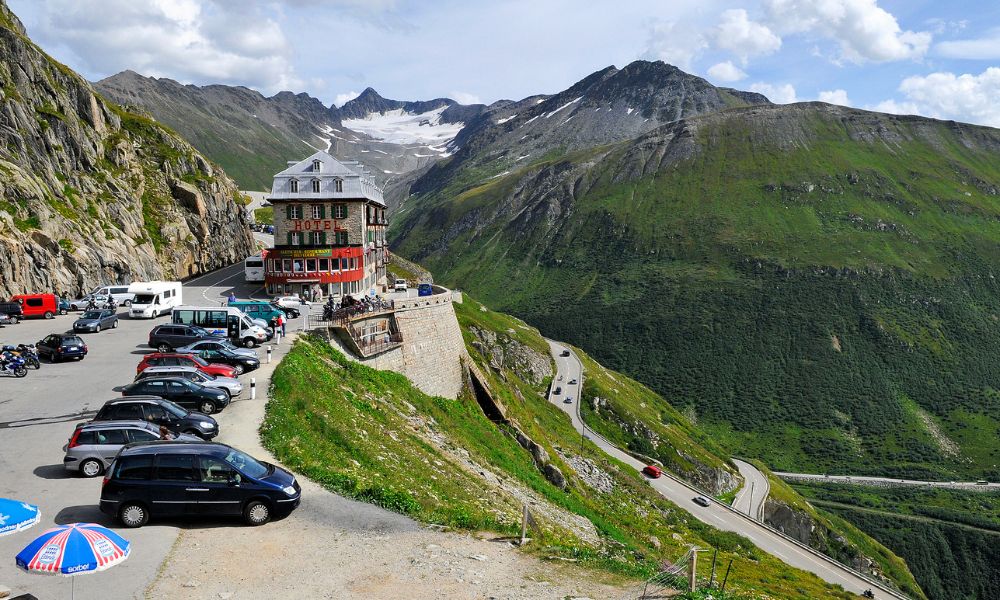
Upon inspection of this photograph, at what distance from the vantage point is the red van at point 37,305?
5269 centimetres

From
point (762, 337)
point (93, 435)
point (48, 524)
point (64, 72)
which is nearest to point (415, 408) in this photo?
point (93, 435)

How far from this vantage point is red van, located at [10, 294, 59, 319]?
5269 centimetres

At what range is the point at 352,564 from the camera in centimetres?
1647

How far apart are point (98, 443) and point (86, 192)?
6427 cm

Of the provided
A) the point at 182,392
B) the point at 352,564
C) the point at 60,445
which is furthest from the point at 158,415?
the point at 352,564

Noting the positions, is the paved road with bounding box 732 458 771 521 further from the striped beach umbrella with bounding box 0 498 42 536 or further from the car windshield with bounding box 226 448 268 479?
the striped beach umbrella with bounding box 0 498 42 536

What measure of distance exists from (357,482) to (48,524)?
9.22 m

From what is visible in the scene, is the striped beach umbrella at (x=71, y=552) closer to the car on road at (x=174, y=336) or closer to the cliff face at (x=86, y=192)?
the car on road at (x=174, y=336)

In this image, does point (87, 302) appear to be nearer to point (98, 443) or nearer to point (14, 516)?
point (98, 443)

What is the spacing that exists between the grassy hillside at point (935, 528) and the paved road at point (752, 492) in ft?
66.4

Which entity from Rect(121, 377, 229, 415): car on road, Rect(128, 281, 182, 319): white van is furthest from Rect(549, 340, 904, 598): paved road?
Rect(128, 281, 182, 319): white van

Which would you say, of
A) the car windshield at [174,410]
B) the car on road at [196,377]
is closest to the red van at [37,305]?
the car on road at [196,377]

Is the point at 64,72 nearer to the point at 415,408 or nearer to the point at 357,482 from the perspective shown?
the point at 415,408

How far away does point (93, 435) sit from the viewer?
21.5 metres
